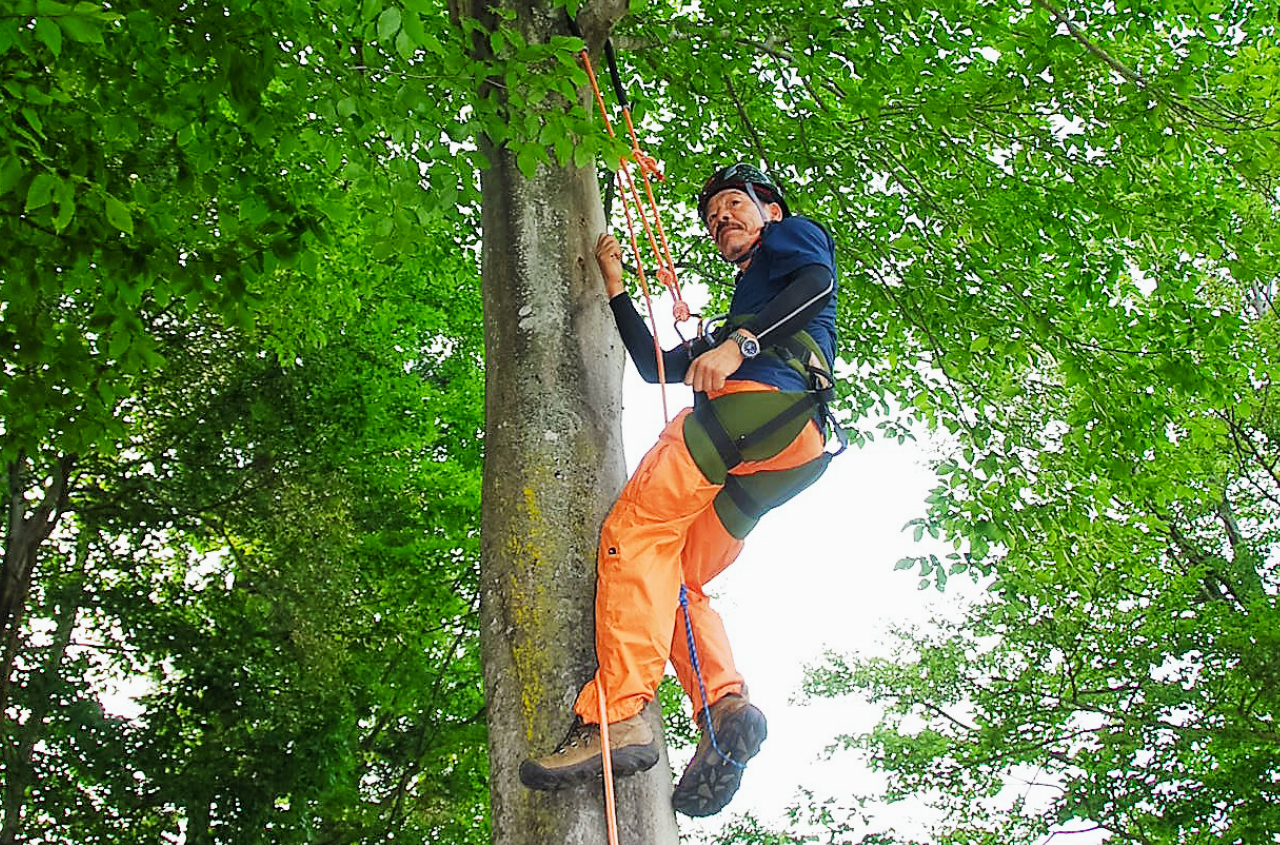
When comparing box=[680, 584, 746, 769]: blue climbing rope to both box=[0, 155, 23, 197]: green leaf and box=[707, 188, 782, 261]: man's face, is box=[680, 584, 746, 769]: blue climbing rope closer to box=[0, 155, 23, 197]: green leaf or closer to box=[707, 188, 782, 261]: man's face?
box=[707, 188, 782, 261]: man's face

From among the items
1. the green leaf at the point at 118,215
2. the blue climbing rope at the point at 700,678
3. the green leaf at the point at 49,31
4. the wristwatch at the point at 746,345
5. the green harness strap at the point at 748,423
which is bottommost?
the blue climbing rope at the point at 700,678

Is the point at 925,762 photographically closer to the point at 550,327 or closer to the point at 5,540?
the point at 5,540

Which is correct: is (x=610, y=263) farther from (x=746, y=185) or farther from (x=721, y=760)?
(x=721, y=760)

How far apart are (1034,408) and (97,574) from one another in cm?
995

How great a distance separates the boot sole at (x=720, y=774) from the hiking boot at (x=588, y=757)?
0.91 ft

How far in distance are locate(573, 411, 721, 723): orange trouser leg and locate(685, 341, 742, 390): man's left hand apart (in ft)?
0.53

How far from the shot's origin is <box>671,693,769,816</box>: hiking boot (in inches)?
112

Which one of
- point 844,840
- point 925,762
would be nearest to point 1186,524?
point 925,762

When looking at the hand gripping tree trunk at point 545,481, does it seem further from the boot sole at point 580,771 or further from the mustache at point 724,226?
the mustache at point 724,226

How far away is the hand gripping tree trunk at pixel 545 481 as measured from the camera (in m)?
2.59

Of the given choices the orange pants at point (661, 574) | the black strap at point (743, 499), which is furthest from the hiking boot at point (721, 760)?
the black strap at point (743, 499)

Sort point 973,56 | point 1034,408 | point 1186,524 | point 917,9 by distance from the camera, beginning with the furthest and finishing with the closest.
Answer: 1. point 1186,524
2. point 973,56
3. point 1034,408
4. point 917,9

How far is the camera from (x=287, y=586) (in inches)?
412

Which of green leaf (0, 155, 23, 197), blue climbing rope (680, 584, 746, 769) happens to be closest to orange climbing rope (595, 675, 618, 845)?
blue climbing rope (680, 584, 746, 769)
